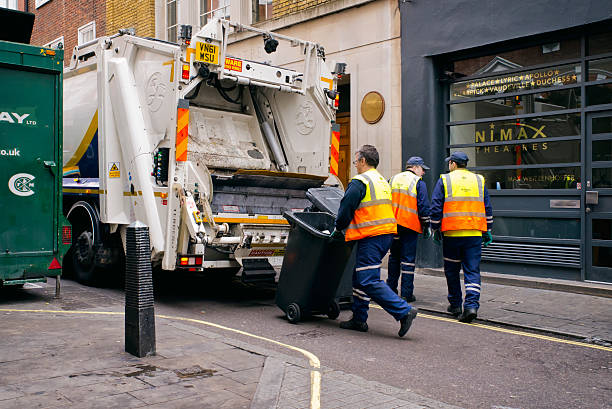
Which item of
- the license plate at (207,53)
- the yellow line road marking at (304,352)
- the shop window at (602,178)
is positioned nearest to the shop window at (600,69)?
the shop window at (602,178)

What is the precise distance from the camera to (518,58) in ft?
30.7

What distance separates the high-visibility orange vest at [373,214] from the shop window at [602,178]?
12.7ft

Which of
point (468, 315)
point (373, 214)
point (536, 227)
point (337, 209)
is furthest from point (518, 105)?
point (373, 214)

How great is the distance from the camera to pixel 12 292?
7.86 m

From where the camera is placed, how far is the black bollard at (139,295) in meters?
4.78

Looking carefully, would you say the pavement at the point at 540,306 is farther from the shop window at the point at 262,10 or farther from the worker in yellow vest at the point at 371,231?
the shop window at the point at 262,10

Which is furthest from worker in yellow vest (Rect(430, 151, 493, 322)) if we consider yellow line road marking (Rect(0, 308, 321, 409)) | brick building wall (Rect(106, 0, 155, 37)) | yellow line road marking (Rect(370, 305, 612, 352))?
brick building wall (Rect(106, 0, 155, 37))

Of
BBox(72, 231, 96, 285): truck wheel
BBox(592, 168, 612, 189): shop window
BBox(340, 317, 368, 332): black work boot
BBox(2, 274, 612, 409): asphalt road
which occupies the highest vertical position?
BBox(592, 168, 612, 189): shop window

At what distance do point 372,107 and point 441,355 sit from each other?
633 centimetres

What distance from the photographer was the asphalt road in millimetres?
4340

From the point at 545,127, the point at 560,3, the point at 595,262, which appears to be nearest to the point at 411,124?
the point at 545,127

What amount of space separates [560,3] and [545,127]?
1.66 meters

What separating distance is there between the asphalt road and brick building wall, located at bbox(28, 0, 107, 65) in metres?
11.8

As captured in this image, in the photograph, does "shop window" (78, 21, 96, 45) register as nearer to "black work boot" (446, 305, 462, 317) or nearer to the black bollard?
"black work boot" (446, 305, 462, 317)
